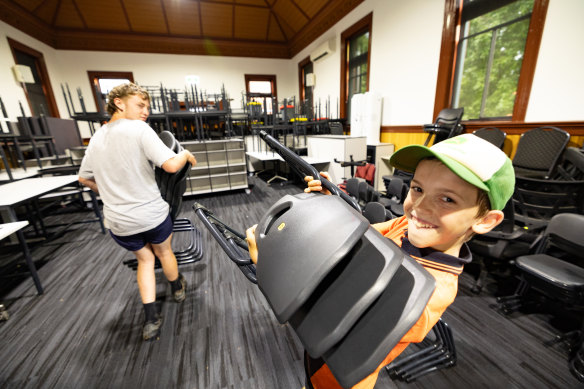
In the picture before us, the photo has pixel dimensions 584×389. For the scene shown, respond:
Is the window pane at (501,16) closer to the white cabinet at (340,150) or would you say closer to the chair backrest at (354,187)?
the white cabinet at (340,150)

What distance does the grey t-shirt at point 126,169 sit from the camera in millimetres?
1245

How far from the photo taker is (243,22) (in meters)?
7.01

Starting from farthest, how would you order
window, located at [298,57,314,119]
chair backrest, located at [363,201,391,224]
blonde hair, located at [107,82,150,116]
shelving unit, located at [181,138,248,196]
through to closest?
1. window, located at [298,57,314,119]
2. shelving unit, located at [181,138,248,196]
3. blonde hair, located at [107,82,150,116]
4. chair backrest, located at [363,201,391,224]

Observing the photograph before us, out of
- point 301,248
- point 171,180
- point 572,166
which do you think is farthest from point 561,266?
point 171,180

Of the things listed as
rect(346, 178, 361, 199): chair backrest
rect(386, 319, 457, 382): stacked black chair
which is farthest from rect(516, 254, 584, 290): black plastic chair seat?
rect(346, 178, 361, 199): chair backrest

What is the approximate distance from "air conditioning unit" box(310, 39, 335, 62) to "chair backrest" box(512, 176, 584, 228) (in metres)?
5.57

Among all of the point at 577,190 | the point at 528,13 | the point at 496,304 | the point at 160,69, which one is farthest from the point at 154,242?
the point at 160,69

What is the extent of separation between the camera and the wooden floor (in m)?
1.25

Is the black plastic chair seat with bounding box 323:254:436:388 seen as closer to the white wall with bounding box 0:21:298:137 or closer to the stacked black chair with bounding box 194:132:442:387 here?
the stacked black chair with bounding box 194:132:442:387

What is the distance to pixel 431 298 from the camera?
530 mm

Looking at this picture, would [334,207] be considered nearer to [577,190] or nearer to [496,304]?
[577,190]

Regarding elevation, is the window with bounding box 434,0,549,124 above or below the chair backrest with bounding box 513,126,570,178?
above

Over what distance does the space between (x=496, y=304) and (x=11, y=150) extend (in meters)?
7.13

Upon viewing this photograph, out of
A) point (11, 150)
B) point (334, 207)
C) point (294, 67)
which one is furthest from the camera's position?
point (294, 67)
